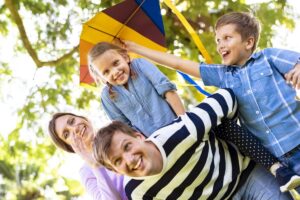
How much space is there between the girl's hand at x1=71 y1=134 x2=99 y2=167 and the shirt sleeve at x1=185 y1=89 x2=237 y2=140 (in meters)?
0.61

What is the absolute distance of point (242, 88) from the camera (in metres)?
2.14

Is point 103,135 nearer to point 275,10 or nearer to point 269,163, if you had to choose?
point 269,163

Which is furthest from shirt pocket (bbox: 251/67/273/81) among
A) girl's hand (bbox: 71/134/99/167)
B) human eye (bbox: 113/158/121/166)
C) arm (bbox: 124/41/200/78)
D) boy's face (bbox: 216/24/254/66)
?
girl's hand (bbox: 71/134/99/167)

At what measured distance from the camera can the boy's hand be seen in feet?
6.42

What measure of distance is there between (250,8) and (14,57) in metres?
3.13

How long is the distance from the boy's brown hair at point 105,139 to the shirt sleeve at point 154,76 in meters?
0.55

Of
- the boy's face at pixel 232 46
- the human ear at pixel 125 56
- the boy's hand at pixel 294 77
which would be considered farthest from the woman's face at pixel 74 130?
the boy's hand at pixel 294 77

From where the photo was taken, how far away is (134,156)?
1791 millimetres

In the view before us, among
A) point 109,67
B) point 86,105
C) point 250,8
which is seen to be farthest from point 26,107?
point 109,67

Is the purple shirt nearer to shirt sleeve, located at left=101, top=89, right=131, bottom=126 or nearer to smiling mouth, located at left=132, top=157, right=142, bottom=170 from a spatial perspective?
shirt sleeve, located at left=101, top=89, right=131, bottom=126

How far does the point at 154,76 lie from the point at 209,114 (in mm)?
625

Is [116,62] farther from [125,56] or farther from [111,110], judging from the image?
[111,110]

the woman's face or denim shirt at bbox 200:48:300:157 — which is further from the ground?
the woman's face

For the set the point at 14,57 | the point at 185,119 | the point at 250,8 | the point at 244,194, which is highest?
the point at 14,57
